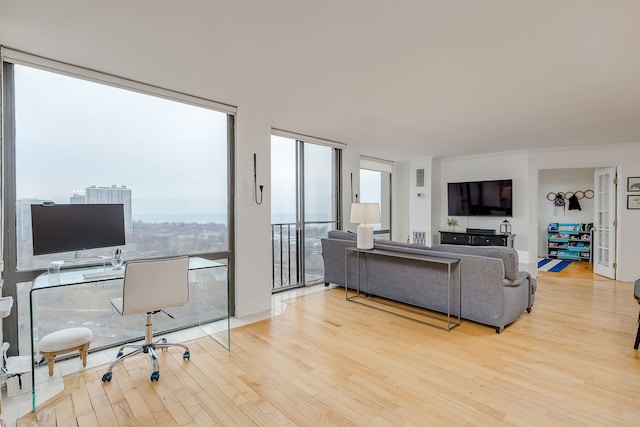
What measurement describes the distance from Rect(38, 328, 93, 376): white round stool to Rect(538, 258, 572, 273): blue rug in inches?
298

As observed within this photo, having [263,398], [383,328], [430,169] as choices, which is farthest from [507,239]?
[263,398]

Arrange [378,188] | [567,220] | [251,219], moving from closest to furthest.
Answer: [251,219], [378,188], [567,220]

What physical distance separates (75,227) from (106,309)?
83 centimetres

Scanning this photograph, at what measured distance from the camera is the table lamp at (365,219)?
413 cm

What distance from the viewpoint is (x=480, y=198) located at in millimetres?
6531

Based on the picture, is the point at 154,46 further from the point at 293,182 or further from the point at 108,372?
the point at 293,182

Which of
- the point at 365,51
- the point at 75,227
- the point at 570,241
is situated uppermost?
the point at 365,51

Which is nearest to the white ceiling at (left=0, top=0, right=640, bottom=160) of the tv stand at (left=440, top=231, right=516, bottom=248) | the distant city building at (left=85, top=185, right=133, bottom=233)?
the distant city building at (left=85, top=185, right=133, bottom=233)

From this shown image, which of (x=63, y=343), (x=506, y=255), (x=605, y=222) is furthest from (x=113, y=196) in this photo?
(x=605, y=222)

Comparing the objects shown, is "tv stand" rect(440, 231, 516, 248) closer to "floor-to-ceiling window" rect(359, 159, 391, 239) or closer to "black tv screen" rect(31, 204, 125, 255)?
"floor-to-ceiling window" rect(359, 159, 391, 239)

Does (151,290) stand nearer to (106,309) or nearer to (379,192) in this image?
(106,309)

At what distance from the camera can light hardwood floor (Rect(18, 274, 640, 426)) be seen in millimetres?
1939

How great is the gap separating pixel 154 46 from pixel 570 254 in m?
9.25

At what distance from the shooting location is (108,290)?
287 centimetres
